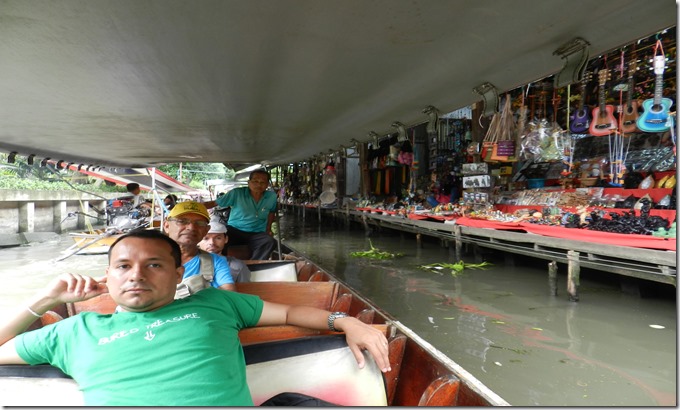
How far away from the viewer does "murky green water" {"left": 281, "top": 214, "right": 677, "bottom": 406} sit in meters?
3.23

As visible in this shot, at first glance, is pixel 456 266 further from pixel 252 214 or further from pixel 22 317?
pixel 22 317

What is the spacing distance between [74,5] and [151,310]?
4.82ft

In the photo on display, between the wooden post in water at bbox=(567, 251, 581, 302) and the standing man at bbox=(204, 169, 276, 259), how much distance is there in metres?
4.10

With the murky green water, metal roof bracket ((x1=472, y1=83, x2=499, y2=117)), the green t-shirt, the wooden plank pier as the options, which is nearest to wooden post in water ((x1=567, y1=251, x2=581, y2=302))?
the wooden plank pier

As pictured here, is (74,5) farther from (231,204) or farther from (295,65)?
(231,204)

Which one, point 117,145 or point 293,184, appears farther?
point 293,184

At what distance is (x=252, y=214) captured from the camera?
5305 mm

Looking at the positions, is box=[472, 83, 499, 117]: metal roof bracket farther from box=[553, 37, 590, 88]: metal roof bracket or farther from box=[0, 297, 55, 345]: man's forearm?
box=[0, 297, 55, 345]: man's forearm

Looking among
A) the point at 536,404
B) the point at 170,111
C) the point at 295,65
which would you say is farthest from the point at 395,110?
the point at 536,404

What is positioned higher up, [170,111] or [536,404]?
[170,111]

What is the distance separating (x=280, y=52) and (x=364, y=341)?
185cm

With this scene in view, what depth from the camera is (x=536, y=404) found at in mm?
3004

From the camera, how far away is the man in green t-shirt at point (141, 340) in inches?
60.2

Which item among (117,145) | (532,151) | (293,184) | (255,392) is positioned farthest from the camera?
(293,184)
